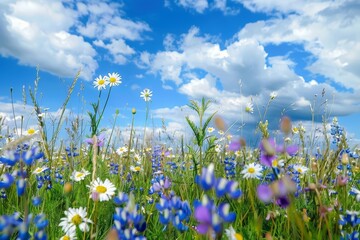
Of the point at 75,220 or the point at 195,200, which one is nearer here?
the point at 195,200

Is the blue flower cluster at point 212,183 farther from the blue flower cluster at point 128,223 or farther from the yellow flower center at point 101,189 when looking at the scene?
the yellow flower center at point 101,189

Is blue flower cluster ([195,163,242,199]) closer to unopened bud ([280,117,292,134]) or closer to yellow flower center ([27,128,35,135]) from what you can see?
unopened bud ([280,117,292,134])

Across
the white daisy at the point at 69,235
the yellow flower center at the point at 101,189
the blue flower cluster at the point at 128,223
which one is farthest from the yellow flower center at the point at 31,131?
the blue flower cluster at the point at 128,223

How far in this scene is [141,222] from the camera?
128cm

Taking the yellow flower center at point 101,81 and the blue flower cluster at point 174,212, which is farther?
the yellow flower center at point 101,81

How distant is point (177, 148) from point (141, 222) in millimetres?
4578

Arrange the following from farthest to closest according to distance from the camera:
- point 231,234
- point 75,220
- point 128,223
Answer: point 75,220
point 231,234
point 128,223

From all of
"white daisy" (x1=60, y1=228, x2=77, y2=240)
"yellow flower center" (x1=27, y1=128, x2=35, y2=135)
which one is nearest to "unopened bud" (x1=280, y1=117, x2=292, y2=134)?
"white daisy" (x1=60, y1=228, x2=77, y2=240)

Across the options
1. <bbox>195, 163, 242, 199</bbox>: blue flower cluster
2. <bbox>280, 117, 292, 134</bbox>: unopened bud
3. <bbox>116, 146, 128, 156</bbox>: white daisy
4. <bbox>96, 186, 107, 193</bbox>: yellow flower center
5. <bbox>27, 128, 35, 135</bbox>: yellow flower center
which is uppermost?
<bbox>280, 117, 292, 134</bbox>: unopened bud

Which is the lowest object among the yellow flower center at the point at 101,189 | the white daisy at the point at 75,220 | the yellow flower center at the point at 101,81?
the white daisy at the point at 75,220

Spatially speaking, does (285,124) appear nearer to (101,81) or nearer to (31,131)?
(31,131)

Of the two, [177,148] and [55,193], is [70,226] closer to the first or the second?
[55,193]

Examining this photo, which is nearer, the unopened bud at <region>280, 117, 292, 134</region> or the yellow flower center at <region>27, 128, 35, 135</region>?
the unopened bud at <region>280, 117, 292, 134</region>

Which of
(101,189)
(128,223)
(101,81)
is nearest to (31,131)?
(101,81)
